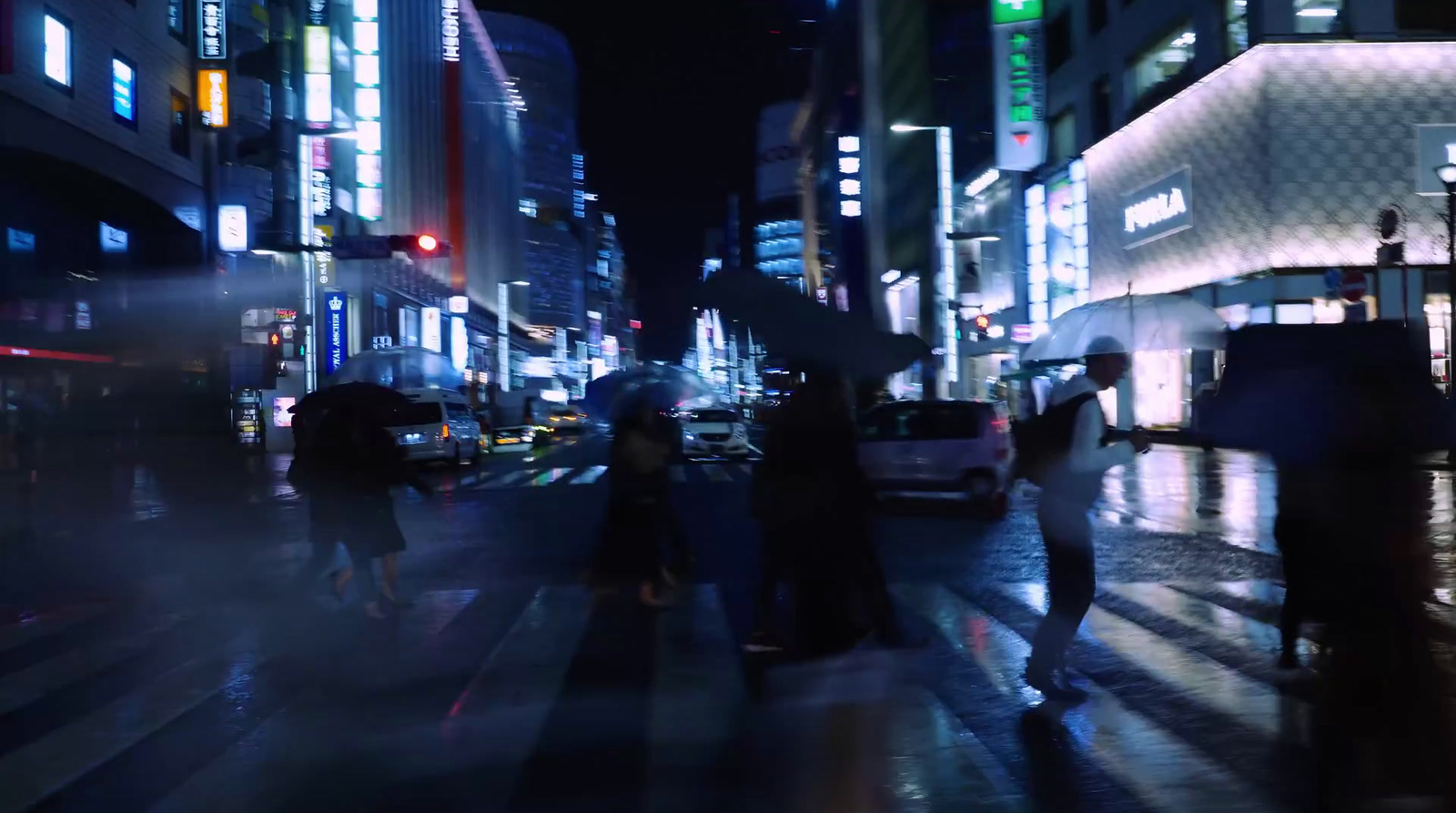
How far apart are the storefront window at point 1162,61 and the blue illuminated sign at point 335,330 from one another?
27.7m

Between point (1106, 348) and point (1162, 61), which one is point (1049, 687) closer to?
point (1106, 348)

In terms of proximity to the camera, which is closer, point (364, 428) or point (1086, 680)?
point (1086, 680)

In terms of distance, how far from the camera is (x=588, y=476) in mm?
26078

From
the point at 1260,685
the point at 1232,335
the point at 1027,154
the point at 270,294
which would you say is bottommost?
the point at 1260,685

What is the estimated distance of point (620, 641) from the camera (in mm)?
8508

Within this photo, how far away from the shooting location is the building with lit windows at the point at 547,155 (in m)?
167

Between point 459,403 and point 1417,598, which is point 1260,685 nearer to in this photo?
point 1417,598

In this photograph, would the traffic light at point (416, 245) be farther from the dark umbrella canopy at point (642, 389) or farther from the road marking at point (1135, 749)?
the road marking at point (1135, 749)

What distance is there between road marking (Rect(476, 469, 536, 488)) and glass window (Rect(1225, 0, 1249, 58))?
20.8m

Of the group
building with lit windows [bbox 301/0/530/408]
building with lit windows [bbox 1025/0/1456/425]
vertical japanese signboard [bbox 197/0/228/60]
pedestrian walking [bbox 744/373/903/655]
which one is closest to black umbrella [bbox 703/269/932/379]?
pedestrian walking [bbox 744/373/903/655]

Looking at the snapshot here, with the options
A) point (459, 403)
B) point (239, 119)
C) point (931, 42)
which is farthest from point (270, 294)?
point (931, 42)

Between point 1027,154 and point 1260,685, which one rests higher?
point 1027,154

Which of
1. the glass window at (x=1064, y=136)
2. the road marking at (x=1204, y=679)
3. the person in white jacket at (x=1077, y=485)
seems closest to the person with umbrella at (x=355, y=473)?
the person in white jacket at (x=1077, y=485)

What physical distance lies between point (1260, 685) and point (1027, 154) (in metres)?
39.3
